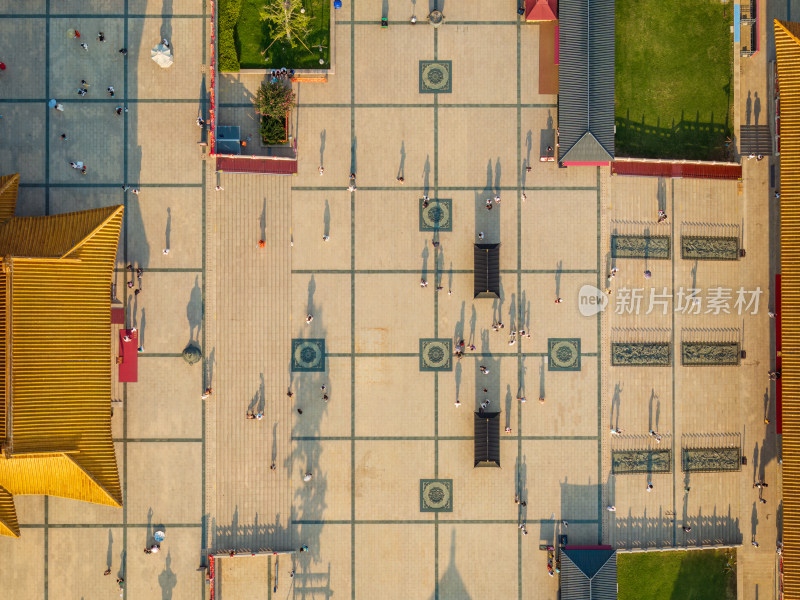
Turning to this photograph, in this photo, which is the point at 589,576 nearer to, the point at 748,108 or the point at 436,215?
the point at 436,215

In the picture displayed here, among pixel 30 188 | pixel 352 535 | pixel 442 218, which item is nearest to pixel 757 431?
pixel 442 218

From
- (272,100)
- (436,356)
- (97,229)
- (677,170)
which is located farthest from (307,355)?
(677,170)

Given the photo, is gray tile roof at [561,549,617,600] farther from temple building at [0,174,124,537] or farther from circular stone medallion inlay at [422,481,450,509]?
temple building at [0,174,124,537]

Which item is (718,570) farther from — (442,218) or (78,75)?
(78,75)

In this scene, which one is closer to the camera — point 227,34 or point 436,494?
point 227,34

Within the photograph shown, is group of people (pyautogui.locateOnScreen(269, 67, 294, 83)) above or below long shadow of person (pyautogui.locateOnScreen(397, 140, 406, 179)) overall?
above

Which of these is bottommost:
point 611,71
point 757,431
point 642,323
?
point 757,431

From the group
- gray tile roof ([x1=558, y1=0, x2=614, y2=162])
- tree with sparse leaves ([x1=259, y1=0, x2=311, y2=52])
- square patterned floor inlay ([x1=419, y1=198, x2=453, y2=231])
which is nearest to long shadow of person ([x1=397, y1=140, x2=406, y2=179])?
square patterned floor inlay ([x1=419, y1=198, x2=453, y2=231])
